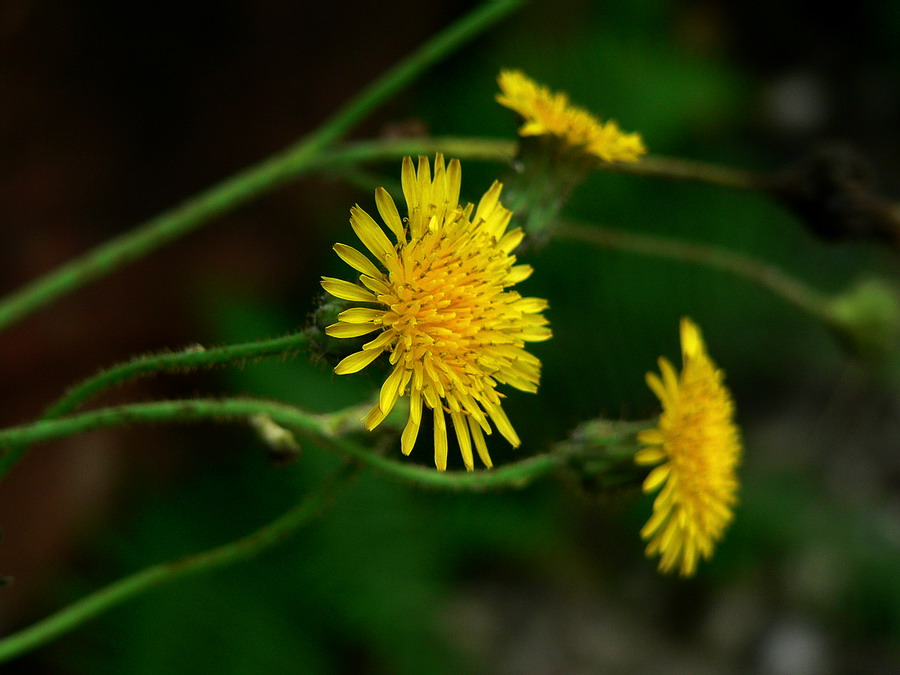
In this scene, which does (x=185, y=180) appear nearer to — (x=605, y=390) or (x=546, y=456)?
(x=605, y=390)

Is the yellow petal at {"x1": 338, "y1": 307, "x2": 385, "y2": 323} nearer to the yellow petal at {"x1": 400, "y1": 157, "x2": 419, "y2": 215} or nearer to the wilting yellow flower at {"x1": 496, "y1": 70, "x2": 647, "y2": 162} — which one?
the yellow petal at {"x1": 400, "y1": 157, "x2": 419, "y2": 215}

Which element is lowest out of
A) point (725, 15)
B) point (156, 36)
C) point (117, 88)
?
point (117, 88)

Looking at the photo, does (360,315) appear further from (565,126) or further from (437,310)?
(565,126)

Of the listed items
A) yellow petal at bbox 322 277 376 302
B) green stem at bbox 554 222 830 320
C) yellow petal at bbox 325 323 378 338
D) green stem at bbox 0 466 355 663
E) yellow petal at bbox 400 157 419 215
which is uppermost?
green stem at bbox 554 222 830 320

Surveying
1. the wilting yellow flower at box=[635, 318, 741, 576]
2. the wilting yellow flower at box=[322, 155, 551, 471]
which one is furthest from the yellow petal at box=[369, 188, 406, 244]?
the wilting yellow flower at box=[635, 318, 741, 576]

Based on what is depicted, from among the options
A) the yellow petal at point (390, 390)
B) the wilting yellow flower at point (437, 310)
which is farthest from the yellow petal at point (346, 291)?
the yellow petal at point (390, 390)

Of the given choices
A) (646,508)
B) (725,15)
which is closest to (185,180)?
(646,508)
